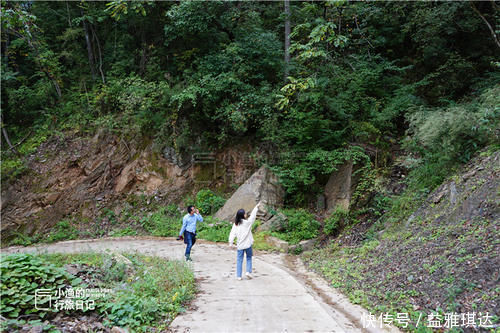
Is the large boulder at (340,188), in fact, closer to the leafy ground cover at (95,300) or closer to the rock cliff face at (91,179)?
the rock cliff face at (91,179)

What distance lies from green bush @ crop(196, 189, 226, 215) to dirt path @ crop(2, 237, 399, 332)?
5223 millimetres

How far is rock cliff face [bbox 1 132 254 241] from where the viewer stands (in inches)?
570

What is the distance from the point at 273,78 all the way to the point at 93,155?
33.0 feet

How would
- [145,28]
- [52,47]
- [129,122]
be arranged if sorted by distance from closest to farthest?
[129,122] → [145,28] → [52,47]

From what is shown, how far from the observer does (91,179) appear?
15125mm

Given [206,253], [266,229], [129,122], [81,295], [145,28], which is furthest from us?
[145,28]

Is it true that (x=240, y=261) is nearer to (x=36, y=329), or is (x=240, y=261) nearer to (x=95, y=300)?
(x=95, y=300)

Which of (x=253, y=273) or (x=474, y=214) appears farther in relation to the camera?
(x=253, y=273)

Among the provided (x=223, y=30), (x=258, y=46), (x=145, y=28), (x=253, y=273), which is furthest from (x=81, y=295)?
(x=145, y=28)

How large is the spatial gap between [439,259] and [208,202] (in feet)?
32.5

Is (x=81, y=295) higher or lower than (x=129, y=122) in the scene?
lower

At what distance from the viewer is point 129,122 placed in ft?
52.6

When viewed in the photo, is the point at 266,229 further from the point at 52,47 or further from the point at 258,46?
the point at 52,47

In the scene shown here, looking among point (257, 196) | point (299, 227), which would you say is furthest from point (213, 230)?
point (299, 227)
